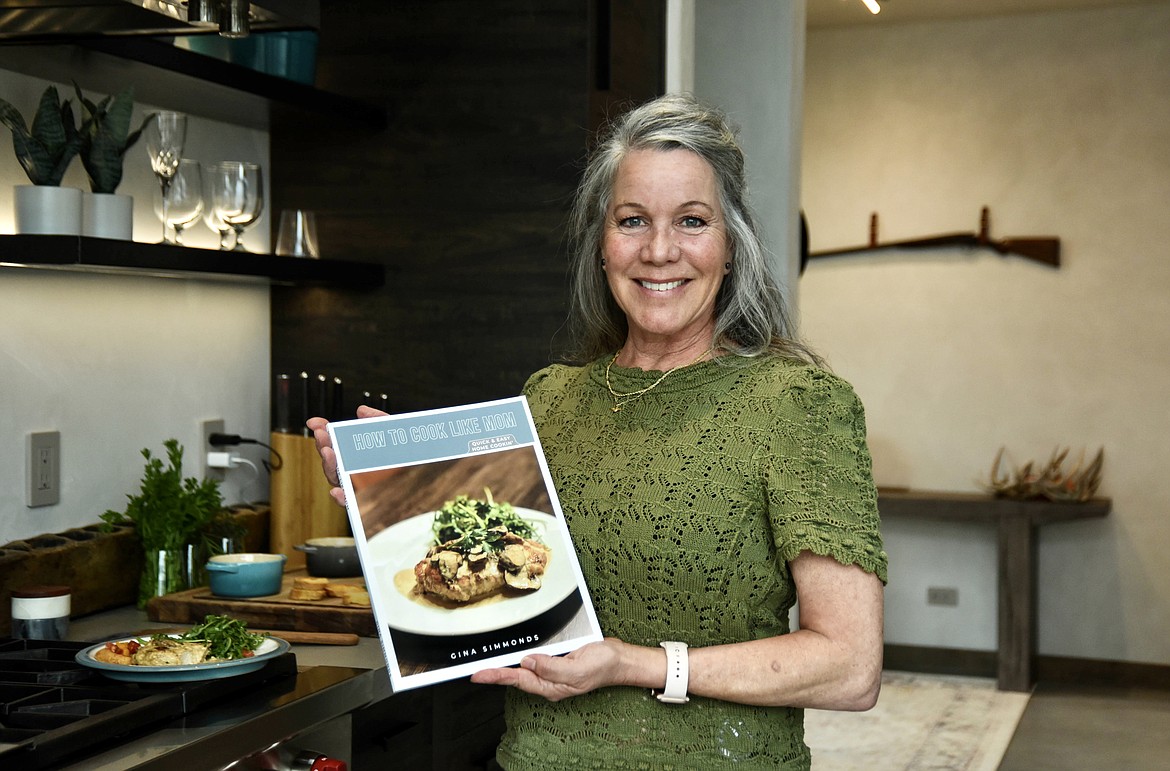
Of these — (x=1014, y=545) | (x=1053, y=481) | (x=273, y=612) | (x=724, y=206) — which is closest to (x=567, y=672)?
(x=724, y=206)

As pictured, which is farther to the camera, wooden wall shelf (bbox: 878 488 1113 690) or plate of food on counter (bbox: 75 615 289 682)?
wooden wall shelf (bbox: 878 488 1113 690)

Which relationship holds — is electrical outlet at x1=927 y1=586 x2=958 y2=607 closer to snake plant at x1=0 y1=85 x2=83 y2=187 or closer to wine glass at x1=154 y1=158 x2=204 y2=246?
wine glass at x1=154 y1=158 x2=204 y2=246

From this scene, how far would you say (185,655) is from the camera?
1898mm

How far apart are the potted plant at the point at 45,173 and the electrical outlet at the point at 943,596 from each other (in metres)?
4.54

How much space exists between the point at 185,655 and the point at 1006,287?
4683mm

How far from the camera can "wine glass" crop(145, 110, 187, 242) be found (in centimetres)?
245

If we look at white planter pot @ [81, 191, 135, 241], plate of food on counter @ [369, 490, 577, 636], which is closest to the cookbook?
plate of food on counter @ [369, 490, 577, 636]

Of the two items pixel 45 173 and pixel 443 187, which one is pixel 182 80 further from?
pixel 443 187

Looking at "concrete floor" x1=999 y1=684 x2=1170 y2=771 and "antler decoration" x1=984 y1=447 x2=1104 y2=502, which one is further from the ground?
"antler decoration" x1=984 y1=447 x2=1104 y2=502

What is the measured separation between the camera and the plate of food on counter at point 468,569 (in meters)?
1.43

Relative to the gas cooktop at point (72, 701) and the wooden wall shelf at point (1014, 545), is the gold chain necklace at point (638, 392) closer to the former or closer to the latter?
the gas cooktop at point (72, 701)

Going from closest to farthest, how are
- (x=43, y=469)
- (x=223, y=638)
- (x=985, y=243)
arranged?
1. (x=223, y=638)
2. (x=43, y=469)
3. (x=985, y=243)

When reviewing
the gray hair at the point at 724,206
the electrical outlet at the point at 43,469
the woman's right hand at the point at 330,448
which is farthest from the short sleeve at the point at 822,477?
the electrical outlet at the point at 43,469

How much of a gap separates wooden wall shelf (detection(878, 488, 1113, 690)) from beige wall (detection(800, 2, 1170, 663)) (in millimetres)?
269
